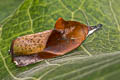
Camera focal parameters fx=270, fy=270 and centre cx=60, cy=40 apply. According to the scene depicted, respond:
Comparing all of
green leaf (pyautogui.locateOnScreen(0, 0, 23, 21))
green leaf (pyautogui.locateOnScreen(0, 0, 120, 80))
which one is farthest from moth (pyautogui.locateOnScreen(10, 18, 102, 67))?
green leaf (pyautogui.locateOnScreen(0, 0, 23, 21))

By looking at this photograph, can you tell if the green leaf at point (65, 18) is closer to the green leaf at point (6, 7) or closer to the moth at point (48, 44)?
the moth at point (48, 44)

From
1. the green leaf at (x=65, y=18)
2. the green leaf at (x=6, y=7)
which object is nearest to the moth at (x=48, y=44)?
the green leaf at (x=65, y=18)

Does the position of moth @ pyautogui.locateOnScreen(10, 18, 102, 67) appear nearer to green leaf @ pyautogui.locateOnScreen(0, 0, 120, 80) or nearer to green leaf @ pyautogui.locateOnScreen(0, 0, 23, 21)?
green leaf @ pyautogui.locateOnScreen(0, 0, 120, 80)

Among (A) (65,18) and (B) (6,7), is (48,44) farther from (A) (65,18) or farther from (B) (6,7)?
(B) (6,7)

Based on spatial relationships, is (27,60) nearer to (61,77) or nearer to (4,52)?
(4,52)

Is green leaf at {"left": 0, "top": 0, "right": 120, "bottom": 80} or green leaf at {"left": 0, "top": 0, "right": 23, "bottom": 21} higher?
green leaf at {"left": 0, "top": 0, "right": 23, "bottom": 21}

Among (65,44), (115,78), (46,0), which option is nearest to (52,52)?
(65,44)

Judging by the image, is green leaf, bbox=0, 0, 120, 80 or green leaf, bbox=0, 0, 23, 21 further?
green leaf, bbox=0, 0, 23, 21

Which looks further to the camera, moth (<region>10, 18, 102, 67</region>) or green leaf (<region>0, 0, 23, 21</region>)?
green leaf (<region>0, 0, 23, 21</region>)
